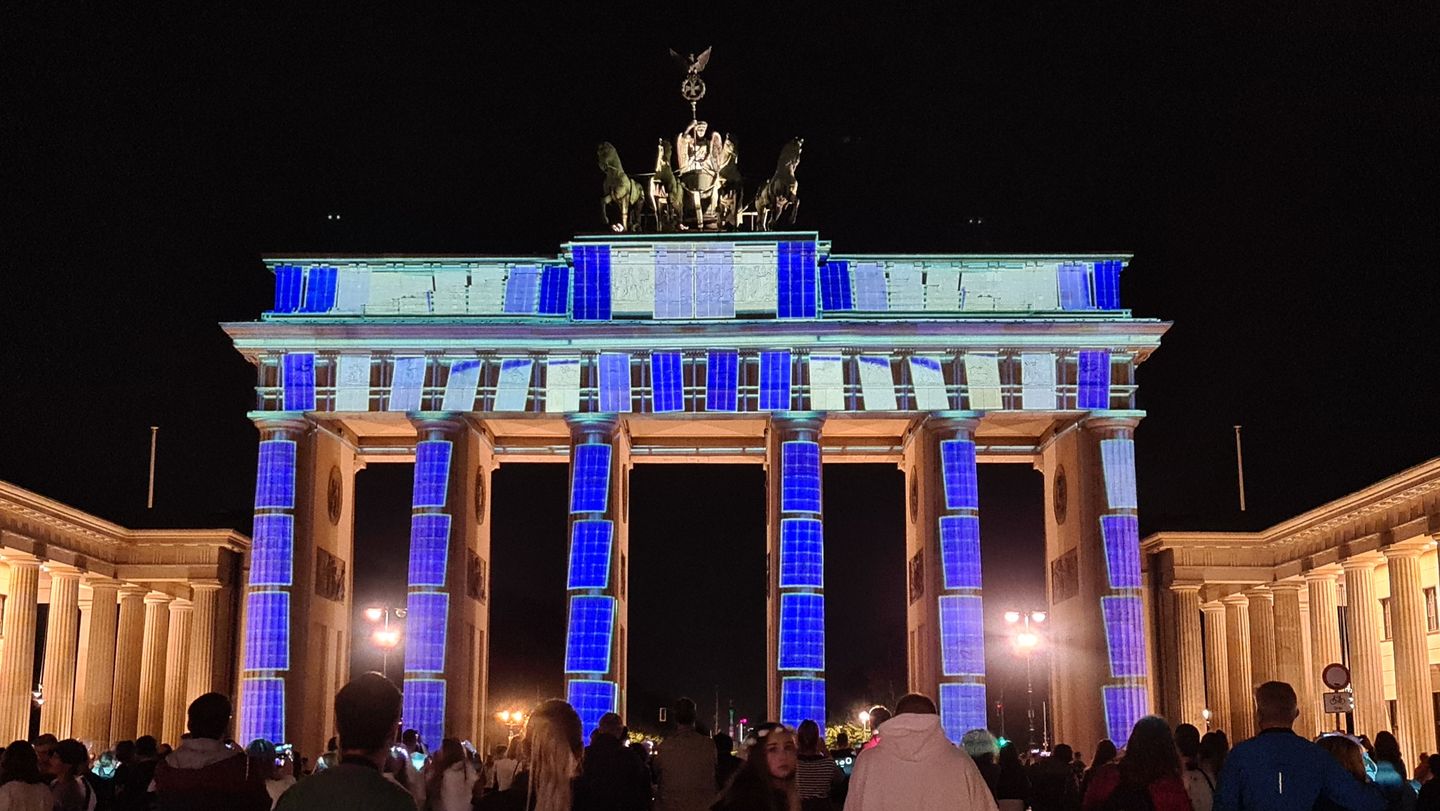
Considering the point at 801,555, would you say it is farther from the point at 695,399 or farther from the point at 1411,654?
the point at 1411,654

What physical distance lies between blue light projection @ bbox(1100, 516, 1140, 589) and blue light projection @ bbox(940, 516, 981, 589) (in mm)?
3831

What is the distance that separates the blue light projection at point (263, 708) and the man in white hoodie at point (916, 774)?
132 ft

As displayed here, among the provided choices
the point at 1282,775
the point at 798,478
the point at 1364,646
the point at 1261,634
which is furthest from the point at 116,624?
the point at 1282,775

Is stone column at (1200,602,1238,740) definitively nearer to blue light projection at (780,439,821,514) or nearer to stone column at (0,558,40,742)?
blue light projection at (780,439,821,514)

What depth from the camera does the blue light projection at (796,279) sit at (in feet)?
161

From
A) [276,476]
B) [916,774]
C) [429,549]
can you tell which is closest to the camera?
[916,774]

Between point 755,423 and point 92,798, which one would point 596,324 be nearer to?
point 755,423

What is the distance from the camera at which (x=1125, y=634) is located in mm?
47094

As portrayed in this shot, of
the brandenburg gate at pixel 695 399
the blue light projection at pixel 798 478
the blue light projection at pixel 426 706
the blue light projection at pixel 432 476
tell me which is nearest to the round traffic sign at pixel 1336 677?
the brandenburg gate at pixel 695 399

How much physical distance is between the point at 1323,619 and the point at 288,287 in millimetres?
35741

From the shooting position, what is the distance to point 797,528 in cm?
4788

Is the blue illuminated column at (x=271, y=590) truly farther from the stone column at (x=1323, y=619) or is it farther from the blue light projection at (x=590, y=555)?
the stone column at (x=1323, y=619)

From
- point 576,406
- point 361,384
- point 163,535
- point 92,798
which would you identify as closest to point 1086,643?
point 576,406

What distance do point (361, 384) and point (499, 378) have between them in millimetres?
4187
